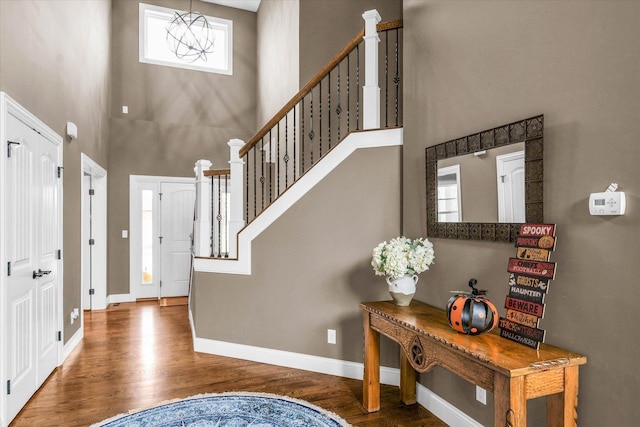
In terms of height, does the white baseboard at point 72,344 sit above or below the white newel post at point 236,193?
below

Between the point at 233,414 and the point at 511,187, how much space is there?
2.33 metres

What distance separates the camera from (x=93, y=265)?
19.5 ft

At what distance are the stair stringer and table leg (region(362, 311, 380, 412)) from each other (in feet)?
4.11

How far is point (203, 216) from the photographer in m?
4.30

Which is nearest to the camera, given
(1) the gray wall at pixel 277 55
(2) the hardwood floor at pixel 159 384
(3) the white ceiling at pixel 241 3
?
(2) the hardwood floor at pixel 159 384

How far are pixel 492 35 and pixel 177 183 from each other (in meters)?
5.72

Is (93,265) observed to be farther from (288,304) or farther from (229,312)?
(288,304)

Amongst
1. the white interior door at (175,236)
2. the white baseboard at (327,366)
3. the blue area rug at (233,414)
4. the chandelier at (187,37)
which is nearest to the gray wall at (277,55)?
the chandelier at (187,37)

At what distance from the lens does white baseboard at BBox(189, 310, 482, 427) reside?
2.58 meters

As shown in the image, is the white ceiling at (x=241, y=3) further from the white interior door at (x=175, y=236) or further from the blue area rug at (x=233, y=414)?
the blue area rug at (x=233, y=414)

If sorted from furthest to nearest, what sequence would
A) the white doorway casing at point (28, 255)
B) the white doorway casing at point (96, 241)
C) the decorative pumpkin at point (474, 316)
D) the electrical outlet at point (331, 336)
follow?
1. the white doorway casing at point (96, 241)
2. the electrical outlet at point (331, 336)
3. the white doorway casing at point (28, 255)
4. the decorative pumpkin at point (474, 316)

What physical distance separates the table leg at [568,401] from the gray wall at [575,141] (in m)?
0.07

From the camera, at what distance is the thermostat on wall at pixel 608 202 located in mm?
1578

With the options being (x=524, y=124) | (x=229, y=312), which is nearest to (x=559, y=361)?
(x=524, y=124)
